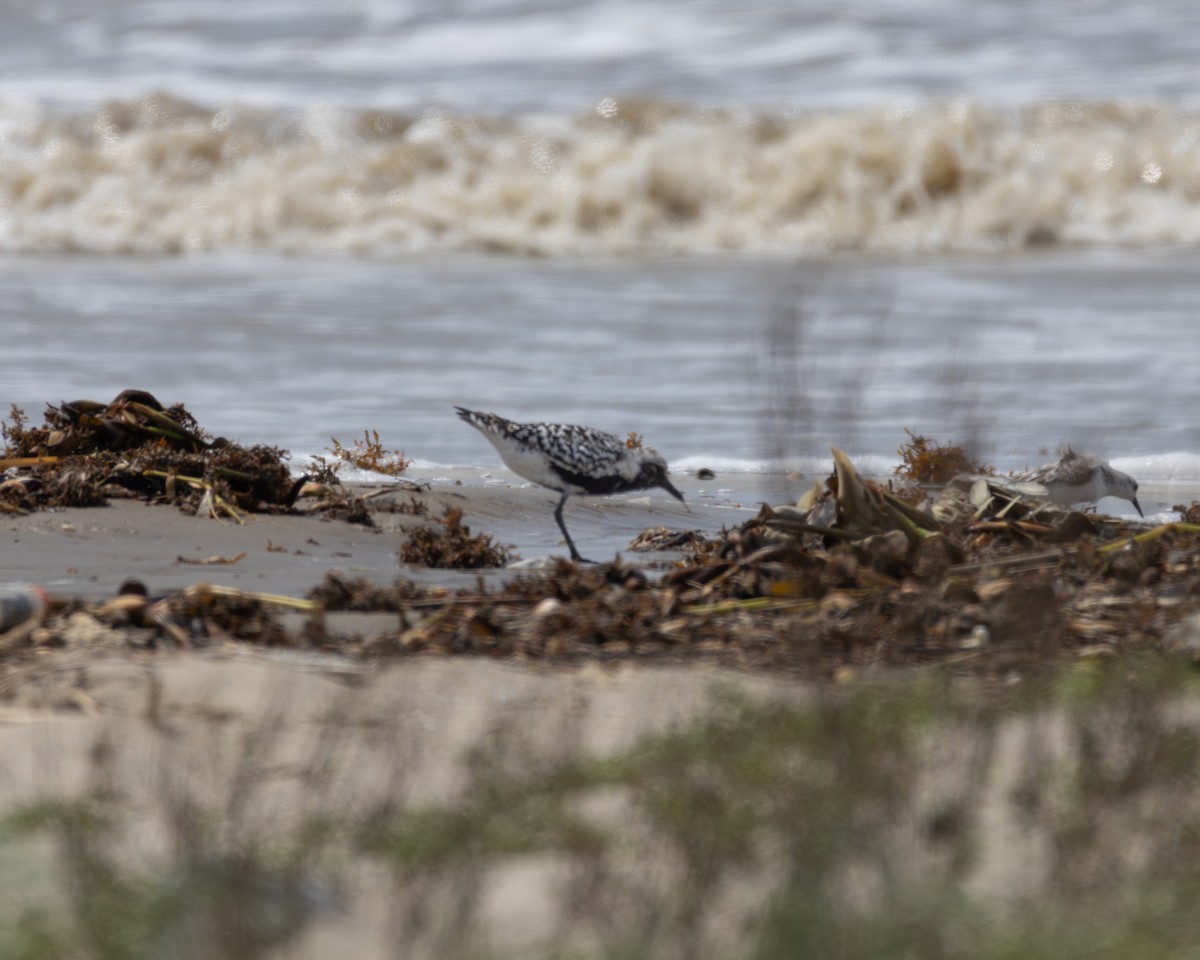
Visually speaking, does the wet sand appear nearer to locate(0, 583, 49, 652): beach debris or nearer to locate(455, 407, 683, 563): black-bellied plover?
locate(455, 407, 683, 563): black-bellied plover

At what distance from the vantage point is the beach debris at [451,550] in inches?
239

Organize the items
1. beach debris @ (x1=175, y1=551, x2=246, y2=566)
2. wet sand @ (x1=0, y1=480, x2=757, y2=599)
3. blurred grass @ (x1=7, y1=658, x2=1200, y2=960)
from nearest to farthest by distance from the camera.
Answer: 1. blurred grass @ (x1=7, y1=658, x2=1200, y2=960)
2. wet sand @ (x1=0, y1=480, x2=757, y2=599)
3. beach debris @ (x1=175, y1=551, x2=246, y2=566)

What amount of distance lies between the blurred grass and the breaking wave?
1567cm

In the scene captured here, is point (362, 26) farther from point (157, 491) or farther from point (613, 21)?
point (157, 491)

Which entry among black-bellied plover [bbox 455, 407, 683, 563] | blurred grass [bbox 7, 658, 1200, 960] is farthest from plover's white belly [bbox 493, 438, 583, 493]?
blurred grass [bbox 7, 658, 1200, 960]

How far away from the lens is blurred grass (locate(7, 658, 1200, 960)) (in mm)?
2416

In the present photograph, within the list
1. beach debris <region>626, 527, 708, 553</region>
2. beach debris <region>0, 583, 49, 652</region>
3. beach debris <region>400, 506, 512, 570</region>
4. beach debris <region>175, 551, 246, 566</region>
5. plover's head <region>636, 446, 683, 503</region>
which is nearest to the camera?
beach debris <region>0, 583, 49, 652</region>

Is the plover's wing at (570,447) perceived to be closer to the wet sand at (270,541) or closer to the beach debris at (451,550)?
the wet sand at (270,541)

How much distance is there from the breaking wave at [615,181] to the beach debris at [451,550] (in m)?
12.9

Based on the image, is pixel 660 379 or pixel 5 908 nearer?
pixel 5 908

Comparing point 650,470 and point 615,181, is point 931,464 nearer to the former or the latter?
point 650,470

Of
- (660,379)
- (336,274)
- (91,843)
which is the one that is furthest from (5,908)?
(336,274)

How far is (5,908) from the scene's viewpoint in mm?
2580

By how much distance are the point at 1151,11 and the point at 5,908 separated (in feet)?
79.9
